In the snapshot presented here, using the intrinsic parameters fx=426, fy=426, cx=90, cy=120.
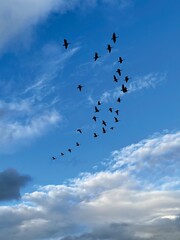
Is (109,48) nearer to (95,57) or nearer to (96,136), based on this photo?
(95,57)

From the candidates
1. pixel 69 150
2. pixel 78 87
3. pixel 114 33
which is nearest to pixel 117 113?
pixel 78 87

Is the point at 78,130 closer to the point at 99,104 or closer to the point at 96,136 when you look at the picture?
the point at 96,136

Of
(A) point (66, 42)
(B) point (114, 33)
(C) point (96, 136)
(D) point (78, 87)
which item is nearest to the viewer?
(B) point (114, 33)

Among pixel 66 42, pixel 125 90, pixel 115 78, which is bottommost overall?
pixel 125 90

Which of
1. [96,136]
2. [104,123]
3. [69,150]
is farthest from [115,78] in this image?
[69,150]

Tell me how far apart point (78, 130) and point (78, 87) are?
20936 mm

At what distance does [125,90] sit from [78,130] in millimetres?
40706

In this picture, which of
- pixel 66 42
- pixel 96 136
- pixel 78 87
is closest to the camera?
pixel 66 42

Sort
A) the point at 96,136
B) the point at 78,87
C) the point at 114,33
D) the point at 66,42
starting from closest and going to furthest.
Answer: the point at 114,33 < the point at 66,42 < the point at 78,87 < the point at 96,136

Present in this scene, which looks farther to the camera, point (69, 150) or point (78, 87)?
point (69, 150)

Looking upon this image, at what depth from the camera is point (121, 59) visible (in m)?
109

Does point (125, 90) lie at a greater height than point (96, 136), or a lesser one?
lesser

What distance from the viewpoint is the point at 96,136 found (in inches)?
5586

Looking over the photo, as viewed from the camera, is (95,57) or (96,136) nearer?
(95,57)
